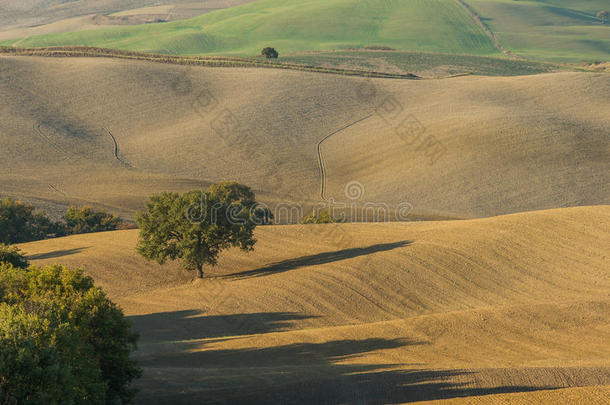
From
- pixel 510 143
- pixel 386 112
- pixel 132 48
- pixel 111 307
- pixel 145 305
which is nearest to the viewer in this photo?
pixel 111 307

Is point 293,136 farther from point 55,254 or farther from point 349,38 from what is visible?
point 349,38

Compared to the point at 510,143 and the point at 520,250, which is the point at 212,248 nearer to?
the point at 520,250

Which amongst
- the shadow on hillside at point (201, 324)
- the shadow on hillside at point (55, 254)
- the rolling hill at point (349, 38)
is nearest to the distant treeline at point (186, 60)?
the rolling hill at point (349, 38)

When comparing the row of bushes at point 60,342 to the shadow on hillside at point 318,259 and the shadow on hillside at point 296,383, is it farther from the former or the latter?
the shadow on hillside at point 318,259

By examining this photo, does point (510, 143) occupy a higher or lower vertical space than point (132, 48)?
lower

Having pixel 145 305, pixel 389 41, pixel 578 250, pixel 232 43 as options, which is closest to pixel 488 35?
pixel 389 41

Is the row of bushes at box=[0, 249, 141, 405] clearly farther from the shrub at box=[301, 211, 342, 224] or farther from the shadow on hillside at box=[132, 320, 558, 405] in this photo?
the shrub at box=[301, 211, 342, 224]
